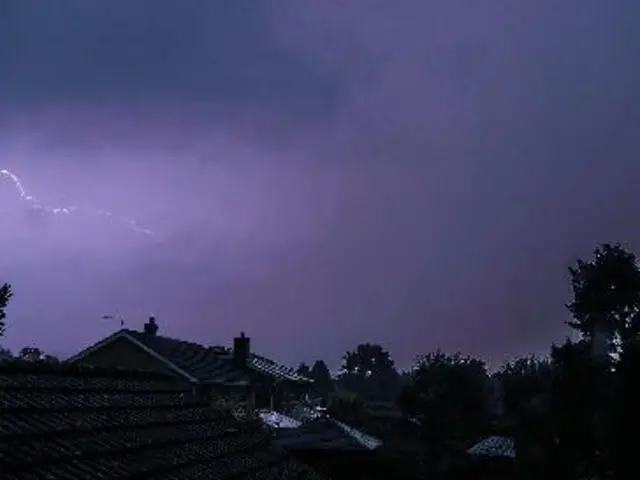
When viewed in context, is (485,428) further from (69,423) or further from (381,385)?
(381,385)

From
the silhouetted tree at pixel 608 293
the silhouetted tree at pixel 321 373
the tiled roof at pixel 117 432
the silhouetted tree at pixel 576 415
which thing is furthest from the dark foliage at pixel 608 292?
Answer: the silhouetted tree at pixel 321 373

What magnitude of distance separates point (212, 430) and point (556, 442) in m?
17.8

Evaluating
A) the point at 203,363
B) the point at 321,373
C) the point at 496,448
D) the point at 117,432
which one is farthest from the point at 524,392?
the point at 321,373

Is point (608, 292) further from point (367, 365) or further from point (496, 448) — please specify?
point (367, 365)

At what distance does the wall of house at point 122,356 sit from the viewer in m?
37.3

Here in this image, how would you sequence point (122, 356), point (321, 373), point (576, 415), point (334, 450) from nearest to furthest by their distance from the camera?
1. point (576, 415)
2. point (334, 450)
3. point (122, 356)
4. point (321, 373)

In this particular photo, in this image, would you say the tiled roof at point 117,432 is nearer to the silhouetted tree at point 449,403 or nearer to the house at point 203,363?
the house at point 203,363

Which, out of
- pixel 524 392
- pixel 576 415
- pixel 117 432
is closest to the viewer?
pixel 117 432

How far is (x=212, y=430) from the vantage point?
902 centimetres

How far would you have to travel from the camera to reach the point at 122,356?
37906 millimetres

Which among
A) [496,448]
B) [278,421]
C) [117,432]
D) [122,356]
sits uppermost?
[122,356]

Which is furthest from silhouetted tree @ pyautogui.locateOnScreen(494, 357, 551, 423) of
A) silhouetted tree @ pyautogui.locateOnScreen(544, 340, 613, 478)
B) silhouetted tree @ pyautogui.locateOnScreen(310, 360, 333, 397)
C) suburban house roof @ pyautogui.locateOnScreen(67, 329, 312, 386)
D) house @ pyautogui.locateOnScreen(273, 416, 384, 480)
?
silhouetted tree @ pyautogui.locateOnScreen(310, 360, 333, 397)

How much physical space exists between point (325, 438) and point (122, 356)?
16.7 metres

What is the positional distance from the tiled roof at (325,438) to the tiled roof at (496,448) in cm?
796
